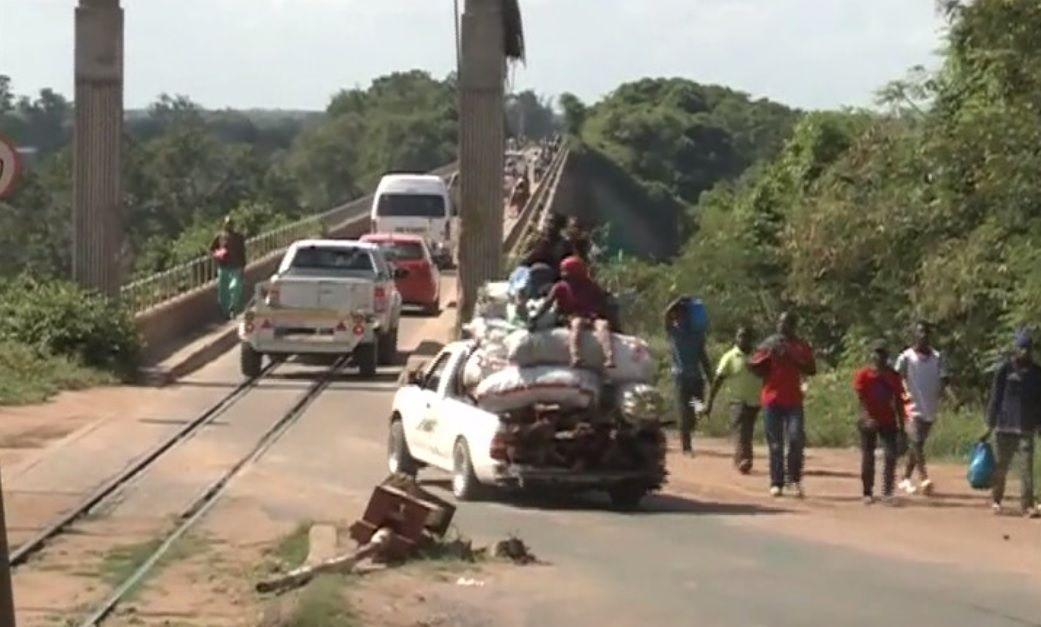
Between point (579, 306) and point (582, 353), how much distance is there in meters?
0.65

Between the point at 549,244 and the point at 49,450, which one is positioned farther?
the point at 49,450

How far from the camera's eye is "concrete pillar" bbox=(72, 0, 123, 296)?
3256cm

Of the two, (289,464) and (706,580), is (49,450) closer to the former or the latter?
(289,464)

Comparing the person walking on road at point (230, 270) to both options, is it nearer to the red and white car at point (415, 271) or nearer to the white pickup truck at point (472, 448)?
the red and white car at point (415, 271)

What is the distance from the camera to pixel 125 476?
21.2m

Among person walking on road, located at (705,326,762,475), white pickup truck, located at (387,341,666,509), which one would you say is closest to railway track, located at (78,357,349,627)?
white pickup truck, located at (387,341,666,509)

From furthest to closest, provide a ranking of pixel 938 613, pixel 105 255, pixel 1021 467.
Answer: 1. pixel 105 255
2. pixel 1021 467
3. pixel 938 613

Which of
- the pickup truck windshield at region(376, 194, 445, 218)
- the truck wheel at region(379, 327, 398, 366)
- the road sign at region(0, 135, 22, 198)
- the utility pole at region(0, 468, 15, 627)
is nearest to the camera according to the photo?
the utility pole at region(0, 468, 15, 627)

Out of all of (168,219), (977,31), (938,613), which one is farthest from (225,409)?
(168,219)

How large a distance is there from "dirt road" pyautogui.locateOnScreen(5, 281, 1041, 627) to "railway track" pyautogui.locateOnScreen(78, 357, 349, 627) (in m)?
0.15

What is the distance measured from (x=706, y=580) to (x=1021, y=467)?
219 inches

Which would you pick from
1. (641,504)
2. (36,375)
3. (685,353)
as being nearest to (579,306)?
(641,504)

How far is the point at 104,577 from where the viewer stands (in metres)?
15.4

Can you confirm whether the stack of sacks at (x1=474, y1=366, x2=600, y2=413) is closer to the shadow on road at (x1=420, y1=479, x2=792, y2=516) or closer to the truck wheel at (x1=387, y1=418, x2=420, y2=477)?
the shadow on road at (x1=420, y1=479, x2=792, y2=516)
